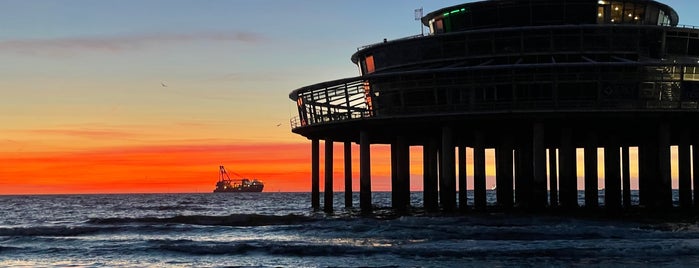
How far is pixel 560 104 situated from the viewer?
46531 mm

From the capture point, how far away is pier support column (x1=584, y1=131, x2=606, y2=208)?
5350 cm

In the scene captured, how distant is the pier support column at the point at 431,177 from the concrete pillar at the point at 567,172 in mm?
10196

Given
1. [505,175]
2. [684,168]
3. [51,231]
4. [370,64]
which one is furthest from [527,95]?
[51,231]

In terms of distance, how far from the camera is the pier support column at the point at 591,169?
5350cm

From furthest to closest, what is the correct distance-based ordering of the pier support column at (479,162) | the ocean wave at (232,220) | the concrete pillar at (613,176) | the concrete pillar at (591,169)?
the concrete pillar at (613,176)
the concrete pillar at (591,169)
the pier support column at (479,162)
the ocean wave at (232,220)

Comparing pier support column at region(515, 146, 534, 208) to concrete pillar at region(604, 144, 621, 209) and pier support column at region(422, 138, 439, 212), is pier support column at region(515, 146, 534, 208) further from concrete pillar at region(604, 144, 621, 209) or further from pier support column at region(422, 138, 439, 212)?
pier support column at region(422, 138, 439, 212)

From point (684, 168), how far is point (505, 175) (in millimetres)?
10842

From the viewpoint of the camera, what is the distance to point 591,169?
2172 inches

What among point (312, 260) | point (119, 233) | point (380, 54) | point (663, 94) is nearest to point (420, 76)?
point (380, 54)

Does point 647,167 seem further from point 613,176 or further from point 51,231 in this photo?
point 51,231

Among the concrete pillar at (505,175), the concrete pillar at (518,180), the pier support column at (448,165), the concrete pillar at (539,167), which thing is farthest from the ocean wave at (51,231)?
the concrete pillar at (505,175)

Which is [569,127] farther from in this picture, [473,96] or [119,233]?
[119,233]

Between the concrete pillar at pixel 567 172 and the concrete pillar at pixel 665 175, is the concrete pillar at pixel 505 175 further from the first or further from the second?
the concrete pillar at pixel 665 175

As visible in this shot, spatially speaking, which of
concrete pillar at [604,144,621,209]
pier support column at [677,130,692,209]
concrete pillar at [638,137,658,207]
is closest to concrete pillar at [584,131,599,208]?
concrete pillar at [604,144,621,209]
